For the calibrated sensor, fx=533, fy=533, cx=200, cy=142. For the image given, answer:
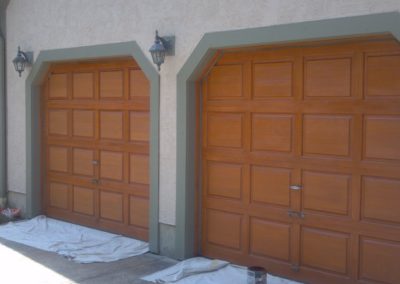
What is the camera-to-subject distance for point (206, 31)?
623cm

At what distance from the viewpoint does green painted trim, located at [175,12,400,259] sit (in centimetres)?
542

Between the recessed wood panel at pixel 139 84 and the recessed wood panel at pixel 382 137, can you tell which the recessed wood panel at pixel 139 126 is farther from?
the recessed wood panel at pixel 382 137

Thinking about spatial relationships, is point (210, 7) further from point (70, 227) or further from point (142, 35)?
point (70, 227)

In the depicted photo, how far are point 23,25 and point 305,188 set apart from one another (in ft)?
19.1

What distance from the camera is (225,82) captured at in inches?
251

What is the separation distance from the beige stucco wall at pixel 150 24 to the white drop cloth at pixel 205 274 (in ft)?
2.44

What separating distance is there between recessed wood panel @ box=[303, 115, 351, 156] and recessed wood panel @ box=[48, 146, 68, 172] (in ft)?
14.5

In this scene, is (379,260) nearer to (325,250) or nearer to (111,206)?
(325,250)


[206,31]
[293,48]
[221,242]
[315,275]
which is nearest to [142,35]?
[206,31]

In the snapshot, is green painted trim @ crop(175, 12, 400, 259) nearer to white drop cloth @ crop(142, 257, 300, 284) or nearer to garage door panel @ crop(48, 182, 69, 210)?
white drop cloth @ crop(142, 257, 300, 284)

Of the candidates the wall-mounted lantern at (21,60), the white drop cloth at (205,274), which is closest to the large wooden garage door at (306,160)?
the white drop cloth at (205,274)

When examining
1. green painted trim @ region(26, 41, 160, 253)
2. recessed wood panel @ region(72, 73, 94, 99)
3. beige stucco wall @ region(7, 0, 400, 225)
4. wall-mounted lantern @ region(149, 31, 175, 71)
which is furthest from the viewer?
recessed wood panel @ region(72, 73, 94, 99)

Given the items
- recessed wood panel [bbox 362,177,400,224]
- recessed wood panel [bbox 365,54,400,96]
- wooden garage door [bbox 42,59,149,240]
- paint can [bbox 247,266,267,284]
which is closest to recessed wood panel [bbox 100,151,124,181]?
wooden garage door [bbox 42,59,149,240]

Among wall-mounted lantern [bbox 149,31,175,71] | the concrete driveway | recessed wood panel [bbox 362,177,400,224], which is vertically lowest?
the concrete driveway
